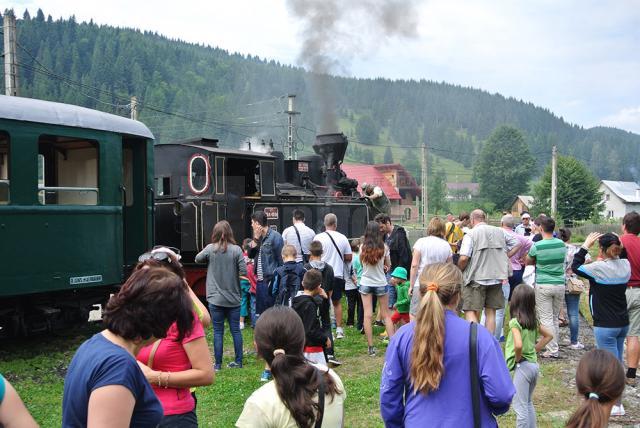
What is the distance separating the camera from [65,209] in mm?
7902

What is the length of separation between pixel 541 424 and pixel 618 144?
144583mm

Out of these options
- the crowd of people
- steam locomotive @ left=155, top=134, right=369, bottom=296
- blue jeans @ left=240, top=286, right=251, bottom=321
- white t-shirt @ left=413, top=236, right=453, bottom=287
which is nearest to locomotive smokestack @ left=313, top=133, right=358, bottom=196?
Answer: steam locomotive @ left=155, top=134, right=369, bottom=296

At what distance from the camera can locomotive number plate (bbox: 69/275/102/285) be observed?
8.00 meters

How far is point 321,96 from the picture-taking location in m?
23.0

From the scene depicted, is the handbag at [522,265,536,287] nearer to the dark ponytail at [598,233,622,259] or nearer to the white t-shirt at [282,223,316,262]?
the dark ponytail at [598,233,622,259]

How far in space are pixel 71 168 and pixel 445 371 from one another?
7.52 metres

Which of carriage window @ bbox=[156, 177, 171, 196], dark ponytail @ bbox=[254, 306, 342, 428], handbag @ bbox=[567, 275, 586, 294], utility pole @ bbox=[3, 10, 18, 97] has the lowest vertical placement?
handbag @ bbox=[567, 275, 586, 294]

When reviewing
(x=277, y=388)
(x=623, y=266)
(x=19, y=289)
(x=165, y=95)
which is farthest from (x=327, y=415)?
(x=165, y=95)

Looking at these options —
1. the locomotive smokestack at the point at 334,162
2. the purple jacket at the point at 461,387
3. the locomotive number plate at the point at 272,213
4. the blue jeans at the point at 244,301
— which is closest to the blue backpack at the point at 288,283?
the blue jeans at the point at 244,301

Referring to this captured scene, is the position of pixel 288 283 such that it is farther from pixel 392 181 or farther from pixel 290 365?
pixel 392 181

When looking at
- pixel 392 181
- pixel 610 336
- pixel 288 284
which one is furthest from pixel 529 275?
pixel 392 181

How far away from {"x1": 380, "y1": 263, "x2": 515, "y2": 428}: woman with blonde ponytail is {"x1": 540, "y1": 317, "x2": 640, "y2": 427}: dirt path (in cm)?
330

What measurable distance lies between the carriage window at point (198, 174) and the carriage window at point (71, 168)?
8.55 ft

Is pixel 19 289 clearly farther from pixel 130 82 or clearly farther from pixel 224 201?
pixel 130 82
